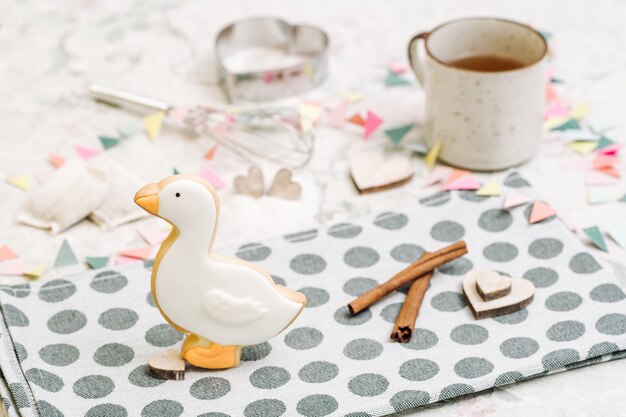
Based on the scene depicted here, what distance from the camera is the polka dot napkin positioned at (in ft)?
2.31

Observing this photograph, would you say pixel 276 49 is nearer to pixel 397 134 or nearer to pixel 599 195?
pixel 397 134

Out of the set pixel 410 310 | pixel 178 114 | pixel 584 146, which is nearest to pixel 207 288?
pixel 410 310

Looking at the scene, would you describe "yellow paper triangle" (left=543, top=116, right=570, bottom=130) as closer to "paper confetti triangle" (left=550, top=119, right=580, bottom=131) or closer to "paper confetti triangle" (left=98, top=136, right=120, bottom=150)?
"paper confetti triangle" (left=550, top=119, right=580, bottom=131)

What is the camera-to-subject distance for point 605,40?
1202 mm

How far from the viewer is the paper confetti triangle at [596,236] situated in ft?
2.84

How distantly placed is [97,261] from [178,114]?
0.25 meters

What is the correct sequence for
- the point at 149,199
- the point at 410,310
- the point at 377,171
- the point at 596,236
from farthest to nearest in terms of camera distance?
1. the point at 377,171
2. the point at 596,236
3. the point at 410,310
4. the point at 149,199

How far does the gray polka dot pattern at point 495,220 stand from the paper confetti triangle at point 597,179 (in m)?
0.12

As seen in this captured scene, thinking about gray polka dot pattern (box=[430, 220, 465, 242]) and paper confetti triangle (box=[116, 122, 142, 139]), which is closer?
gray polka dot pattern (box=[430, 220, 465, 242])

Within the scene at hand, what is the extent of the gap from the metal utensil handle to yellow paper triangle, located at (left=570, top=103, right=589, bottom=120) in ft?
1.53

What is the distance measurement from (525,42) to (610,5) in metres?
0.35

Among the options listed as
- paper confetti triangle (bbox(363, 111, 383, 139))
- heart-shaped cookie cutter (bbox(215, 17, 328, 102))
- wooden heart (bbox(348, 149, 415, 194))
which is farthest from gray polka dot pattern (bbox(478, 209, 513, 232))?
heart-shaped cookie cutter (bbox(215, 17, 328, 102))

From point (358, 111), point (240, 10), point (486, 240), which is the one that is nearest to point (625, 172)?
point (486, 240)

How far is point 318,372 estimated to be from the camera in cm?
73
